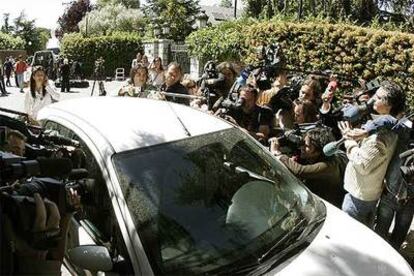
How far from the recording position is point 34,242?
198cm

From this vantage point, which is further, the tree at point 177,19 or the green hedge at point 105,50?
the tree at point 177,19

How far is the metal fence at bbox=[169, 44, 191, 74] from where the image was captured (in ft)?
68.1

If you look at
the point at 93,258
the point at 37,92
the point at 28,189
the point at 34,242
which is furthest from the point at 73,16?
the point at 34,242

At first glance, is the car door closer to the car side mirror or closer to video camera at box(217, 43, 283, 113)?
the car side mirror

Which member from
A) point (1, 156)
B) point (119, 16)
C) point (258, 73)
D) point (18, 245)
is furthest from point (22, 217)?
point (119, 16)

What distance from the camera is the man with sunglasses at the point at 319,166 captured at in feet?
13.5

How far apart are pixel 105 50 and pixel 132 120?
27.4m

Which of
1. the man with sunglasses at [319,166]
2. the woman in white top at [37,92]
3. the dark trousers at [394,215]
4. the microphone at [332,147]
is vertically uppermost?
the woman in white top at [37,92]

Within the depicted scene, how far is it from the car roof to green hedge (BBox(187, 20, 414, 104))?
866 centimetres

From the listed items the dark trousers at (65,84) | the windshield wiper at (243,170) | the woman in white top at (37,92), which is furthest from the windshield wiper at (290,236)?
the dark trousers at (65,84)

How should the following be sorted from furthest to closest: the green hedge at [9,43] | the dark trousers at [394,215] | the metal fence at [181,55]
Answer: the green hedge at [9,43], the metal fence at [181,55], the dark trousers at [394,215]

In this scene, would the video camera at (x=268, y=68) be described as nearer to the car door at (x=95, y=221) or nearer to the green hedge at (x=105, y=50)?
the car door at (x=95, y=221)

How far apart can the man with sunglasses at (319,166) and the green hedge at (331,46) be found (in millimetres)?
7135

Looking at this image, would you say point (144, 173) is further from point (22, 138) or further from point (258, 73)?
point (258, 73)
